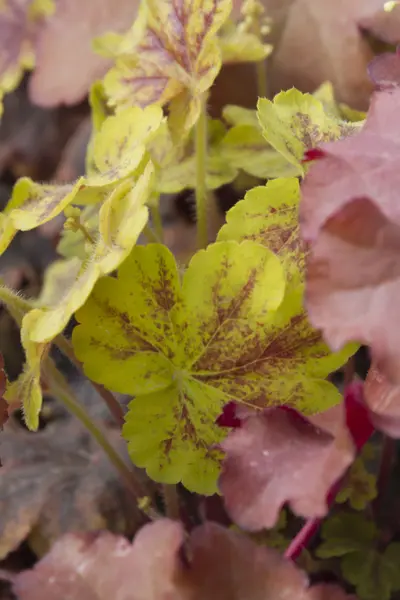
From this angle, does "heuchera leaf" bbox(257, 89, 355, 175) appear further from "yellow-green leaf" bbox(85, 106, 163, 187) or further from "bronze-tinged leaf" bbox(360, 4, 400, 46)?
"bronze-tinged leaf" bbox(360, 4, 400, 46)

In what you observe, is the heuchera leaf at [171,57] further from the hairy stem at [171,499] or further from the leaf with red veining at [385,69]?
the hairy stem at [171,499]

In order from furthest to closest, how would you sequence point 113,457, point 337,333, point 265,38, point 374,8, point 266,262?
1. point 265,38
2. point 374,8
3. point 113,457
4. point 266,262
5. point 337,333

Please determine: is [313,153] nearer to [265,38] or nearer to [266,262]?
[266,262]

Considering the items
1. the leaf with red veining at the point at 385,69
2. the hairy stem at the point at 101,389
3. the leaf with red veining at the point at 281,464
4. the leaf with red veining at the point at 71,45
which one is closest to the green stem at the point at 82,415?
the hairy stem at the point at 101,389

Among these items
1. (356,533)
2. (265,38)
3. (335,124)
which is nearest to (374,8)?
(265,38)

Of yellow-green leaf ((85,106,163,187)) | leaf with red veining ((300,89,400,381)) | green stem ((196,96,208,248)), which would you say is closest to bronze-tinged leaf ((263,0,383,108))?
green stem ((196,96,208,248))

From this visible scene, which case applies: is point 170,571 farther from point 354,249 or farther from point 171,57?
point 171,57

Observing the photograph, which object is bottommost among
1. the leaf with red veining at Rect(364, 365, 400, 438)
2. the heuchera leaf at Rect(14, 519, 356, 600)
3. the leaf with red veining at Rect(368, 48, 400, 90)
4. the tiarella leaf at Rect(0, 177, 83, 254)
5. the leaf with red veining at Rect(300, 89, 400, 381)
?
the heuchera leaf at Rect(14, 519, 356, 600)
